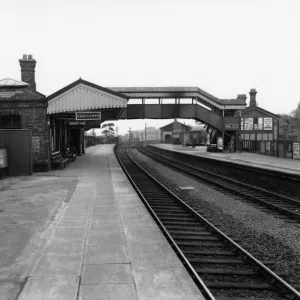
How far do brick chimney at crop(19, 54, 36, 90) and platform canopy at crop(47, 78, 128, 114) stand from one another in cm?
503

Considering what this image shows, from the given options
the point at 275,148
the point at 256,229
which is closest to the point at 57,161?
the point at 256,229

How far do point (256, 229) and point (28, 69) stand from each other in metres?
19.5

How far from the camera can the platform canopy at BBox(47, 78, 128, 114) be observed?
1798cm

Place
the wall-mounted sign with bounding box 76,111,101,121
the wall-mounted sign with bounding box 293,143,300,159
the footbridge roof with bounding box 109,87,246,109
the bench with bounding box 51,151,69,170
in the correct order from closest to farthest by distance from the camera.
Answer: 1. the wall-mounted sign with bounding box 76,111,101,121
2. the bench with bounding box 51,151,69,170
3. the wall-mounted sign with bounding box 293,143,300,159
4. the footbridge roof with bounding box 109,87,246,109

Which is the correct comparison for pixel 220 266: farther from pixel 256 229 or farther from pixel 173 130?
pixel 173 130

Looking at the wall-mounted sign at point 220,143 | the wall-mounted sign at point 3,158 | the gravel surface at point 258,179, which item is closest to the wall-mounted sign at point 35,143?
the wall-mounted sign at point 3,158

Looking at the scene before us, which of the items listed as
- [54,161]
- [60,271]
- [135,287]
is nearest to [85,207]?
[60,271]

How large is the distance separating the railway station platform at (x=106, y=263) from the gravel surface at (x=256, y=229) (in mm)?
1931

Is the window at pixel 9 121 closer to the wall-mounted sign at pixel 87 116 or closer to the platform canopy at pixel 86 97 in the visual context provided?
the platform canopy at pixel 86 97

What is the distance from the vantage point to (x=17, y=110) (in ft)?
57.0

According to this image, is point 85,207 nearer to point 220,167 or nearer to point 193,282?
point 193,282

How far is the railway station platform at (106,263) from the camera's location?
12.8 ft

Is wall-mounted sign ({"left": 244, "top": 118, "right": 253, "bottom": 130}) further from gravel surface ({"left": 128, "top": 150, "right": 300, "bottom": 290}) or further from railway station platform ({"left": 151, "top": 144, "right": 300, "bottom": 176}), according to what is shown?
gravel surface ({"left": 128, "top": 150, "right": 300, "bottom": 290})

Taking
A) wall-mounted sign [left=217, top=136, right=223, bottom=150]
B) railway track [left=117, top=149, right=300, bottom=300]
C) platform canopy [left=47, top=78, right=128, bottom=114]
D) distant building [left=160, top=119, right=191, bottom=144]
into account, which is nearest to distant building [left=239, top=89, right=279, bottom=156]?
wall-mounted sign [left=217, top=136, right=223, bottom=150]
